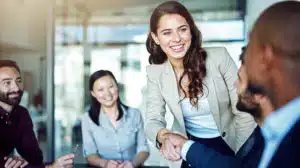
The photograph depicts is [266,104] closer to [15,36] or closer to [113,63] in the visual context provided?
[15,36]

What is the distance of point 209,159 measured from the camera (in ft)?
3.87

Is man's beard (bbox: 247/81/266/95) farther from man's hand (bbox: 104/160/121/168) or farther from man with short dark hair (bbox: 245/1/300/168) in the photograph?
man's hand (bbox: 104/160/121/168)

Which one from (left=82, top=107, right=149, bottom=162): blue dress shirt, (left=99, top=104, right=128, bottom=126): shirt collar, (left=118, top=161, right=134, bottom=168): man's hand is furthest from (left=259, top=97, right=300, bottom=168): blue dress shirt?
(left=99, top=104, right=128, bottom=126): shirt collar

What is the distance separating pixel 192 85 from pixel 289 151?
3.65 ft

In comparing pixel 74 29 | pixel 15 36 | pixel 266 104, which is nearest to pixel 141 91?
pixel 74 29

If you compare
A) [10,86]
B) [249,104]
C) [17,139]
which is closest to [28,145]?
[17,139]

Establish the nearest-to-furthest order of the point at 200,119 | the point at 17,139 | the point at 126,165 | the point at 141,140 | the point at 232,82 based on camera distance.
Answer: the point at 232,82, the point at 200,119, the point at 17,139, the point at 126,165, the point at 141,140

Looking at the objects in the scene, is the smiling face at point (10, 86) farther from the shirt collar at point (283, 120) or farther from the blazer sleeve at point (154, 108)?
the shirt collar at point (283, 120)

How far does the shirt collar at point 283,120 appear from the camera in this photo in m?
0.87

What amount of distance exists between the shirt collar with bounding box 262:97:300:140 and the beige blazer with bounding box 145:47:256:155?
0.97m

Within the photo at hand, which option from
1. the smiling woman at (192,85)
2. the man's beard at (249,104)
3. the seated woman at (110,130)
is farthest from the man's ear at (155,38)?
the man's beard at (249,104)

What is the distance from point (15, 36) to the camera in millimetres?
4938

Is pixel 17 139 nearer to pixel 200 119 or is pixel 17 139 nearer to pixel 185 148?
pixel 200 119

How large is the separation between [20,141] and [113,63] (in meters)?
4.09
